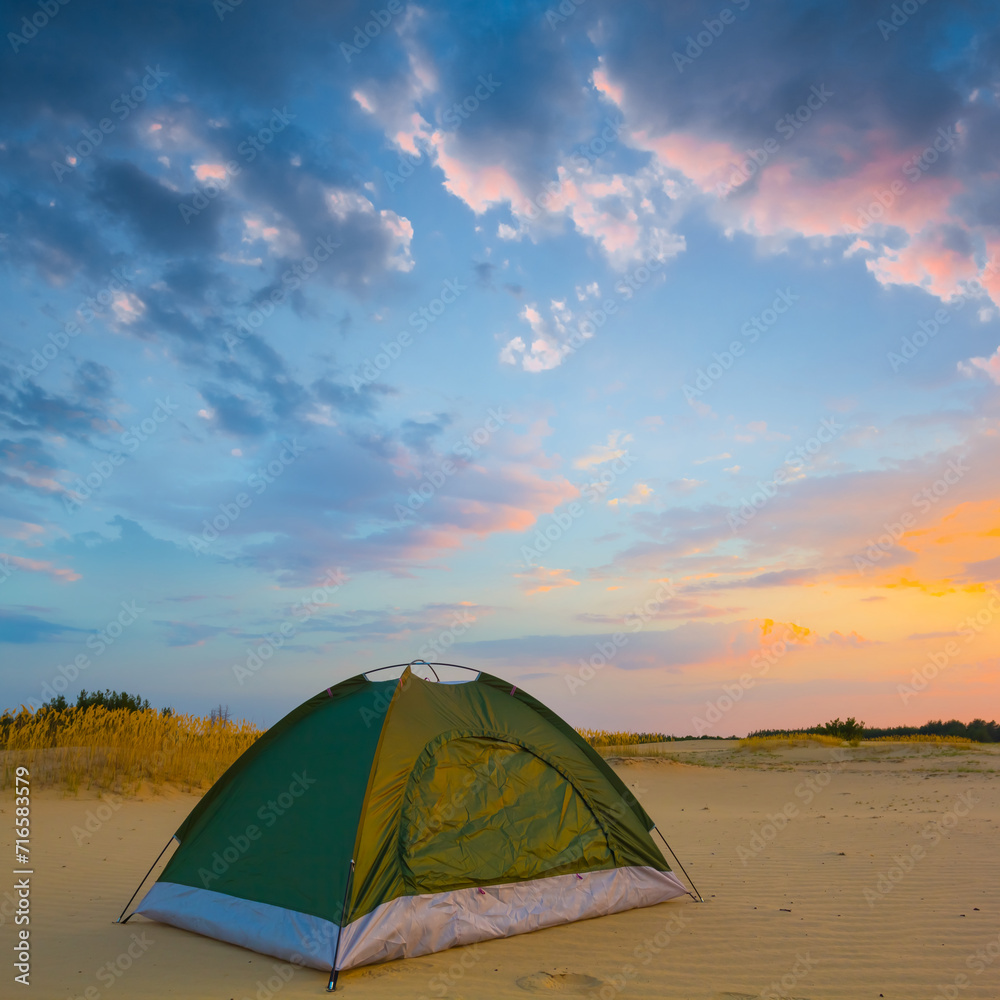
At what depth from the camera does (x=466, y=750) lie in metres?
6.21

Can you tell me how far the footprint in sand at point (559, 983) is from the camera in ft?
15.7

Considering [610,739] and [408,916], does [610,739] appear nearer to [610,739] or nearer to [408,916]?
[610,739]

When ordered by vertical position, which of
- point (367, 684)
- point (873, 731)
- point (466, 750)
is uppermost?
point (367, 684)

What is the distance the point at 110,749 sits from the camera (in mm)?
13258

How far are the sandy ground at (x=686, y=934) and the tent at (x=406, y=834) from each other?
178 millimetres

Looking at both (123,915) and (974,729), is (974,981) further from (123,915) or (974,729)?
(974,729)

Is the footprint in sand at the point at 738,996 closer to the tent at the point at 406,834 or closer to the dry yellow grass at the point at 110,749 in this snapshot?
the tent at the point at 406,834

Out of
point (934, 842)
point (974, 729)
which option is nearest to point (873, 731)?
point (974, 729)

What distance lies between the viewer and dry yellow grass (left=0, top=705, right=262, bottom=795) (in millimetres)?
12484

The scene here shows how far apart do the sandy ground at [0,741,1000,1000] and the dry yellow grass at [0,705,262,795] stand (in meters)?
0.66

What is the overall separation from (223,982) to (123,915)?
2142 millimetres

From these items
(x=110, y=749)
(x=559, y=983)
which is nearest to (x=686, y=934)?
(x=559, y=983)

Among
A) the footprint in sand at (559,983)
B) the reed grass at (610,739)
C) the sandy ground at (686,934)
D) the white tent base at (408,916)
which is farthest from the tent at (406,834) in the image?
the reed grass at (610,739)

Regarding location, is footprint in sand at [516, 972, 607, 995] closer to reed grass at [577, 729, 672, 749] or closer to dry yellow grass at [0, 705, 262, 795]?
dry yellow grass at [0, 705, 262, 795]
